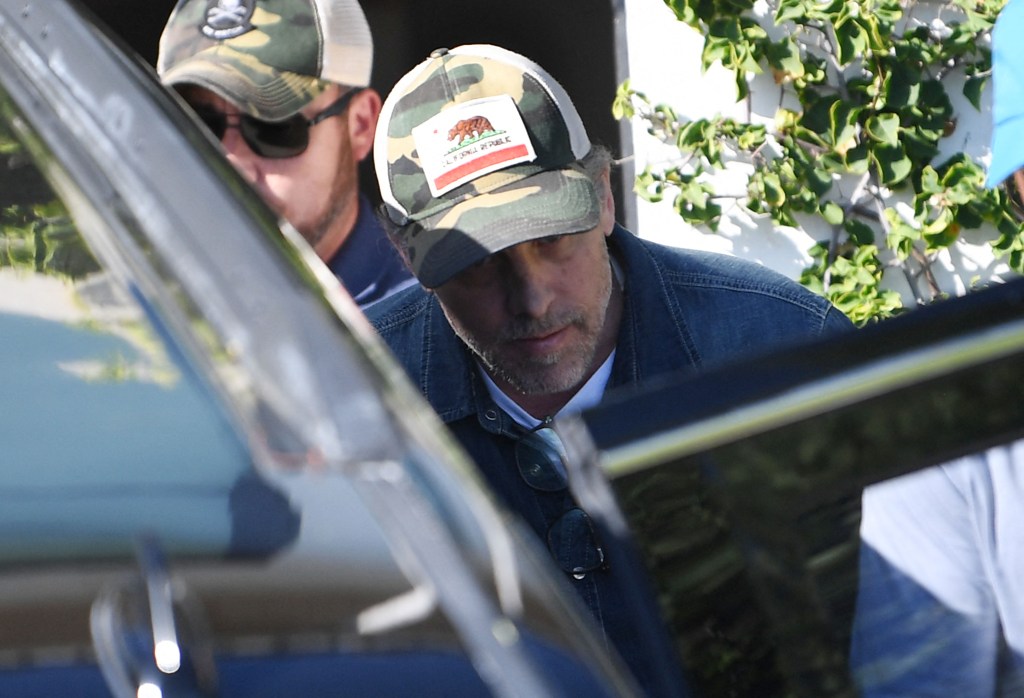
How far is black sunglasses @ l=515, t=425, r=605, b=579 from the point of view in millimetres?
1656

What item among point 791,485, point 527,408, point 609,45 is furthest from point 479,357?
point 609,45

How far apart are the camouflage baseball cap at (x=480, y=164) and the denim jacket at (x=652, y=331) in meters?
0.19

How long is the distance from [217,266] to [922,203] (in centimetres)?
409

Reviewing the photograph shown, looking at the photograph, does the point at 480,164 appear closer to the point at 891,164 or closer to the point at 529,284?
the point at 529,284

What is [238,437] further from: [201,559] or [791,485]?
[791,485]

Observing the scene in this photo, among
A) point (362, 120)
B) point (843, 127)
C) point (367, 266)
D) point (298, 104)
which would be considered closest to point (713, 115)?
point (843, 127)

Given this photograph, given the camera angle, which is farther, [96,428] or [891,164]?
[891,164]

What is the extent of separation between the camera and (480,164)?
7.59 ft

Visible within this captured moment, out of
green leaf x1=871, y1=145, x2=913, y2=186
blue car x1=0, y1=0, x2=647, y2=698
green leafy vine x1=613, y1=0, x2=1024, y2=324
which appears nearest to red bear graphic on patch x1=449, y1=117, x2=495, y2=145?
blue car x1=0, y1=0, x2=647, y2=698

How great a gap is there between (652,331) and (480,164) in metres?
0.40

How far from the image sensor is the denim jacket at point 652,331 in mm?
2307

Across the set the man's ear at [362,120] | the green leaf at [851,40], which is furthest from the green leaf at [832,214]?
the man's ear at [362,120]

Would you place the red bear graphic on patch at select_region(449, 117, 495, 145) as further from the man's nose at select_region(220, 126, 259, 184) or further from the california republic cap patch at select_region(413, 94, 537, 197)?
the man's nose at select_region(220, 126, 259, 184)

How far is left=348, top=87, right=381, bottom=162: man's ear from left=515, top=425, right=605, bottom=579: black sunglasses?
1.15 metres
